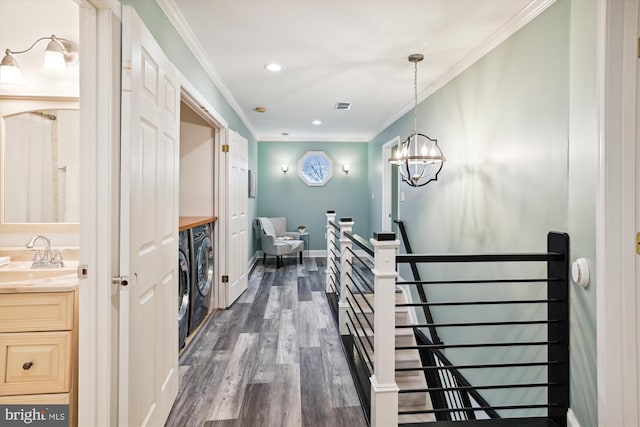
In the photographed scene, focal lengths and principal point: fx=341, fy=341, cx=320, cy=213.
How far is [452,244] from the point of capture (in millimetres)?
3197

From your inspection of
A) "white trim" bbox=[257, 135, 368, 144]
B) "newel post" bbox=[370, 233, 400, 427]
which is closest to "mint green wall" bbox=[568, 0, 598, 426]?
"newel post" bbox=[370, 233, 400, 427]

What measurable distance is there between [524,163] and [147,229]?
2.26 m

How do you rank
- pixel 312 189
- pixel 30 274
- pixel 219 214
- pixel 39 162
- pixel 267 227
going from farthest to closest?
pixel 312 189
pixel 267 227
pixel 219 214
pixel 39 162
pixel 30 274

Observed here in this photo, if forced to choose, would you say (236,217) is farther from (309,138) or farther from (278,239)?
(309,138)

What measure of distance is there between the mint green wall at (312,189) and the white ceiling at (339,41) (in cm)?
265

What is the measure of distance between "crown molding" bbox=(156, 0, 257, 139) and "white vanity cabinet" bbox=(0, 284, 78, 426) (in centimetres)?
167

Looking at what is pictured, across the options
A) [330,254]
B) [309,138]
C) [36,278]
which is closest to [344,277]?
[330,254]

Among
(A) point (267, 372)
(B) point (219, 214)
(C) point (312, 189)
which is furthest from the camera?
(C) point (312, 189)

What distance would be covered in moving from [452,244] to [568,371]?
162 cm

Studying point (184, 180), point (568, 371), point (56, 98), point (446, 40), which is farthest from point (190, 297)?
point (446, 40)

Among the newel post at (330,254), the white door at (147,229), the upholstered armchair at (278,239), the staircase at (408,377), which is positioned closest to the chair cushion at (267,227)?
the upholstered armchair at (278,239)

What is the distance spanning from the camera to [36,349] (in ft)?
4.98

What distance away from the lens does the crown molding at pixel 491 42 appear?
6.77 feet

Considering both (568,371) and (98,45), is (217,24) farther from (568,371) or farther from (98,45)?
(568,371)
